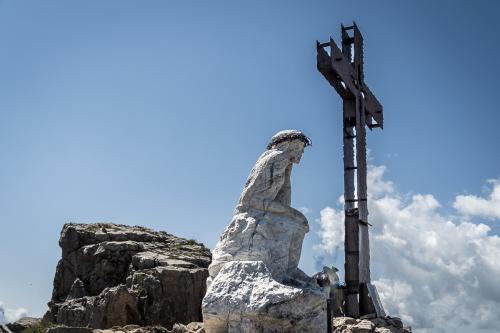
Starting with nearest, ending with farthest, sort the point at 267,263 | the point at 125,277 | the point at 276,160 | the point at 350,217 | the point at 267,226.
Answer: the point at 267,263
the point at 267,226
the point at 276,160
the point at 350,217
the point at 125,277

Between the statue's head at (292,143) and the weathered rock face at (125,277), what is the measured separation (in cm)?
698

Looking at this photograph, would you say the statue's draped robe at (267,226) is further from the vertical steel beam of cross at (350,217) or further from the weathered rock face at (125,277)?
the weathered rock face at (125,277)

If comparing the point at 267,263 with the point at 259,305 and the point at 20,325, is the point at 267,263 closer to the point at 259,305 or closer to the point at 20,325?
the point at 259,305

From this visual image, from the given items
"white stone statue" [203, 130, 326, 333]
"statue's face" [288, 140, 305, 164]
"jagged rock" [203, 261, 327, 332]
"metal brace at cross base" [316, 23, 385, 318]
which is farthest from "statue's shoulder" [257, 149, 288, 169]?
"metal brace at cross base" [316, 23, 385, 318]

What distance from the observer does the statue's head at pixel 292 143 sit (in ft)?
36.5

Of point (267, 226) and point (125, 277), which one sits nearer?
point (267, 226)

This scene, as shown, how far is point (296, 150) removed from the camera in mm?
11148

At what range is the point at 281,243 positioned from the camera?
1053cm

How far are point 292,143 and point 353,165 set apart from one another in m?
6.68

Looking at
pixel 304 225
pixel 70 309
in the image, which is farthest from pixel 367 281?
pixel 70 309

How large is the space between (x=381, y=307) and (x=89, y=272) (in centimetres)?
969

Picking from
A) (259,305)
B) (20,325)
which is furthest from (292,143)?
(20,325)

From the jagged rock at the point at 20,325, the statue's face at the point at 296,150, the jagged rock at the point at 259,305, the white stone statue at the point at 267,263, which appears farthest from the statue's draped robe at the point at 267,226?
the jagged rock at the point at 20,325

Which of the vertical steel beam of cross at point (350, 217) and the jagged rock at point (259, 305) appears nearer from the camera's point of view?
the jagged rock at point (259, 305)
